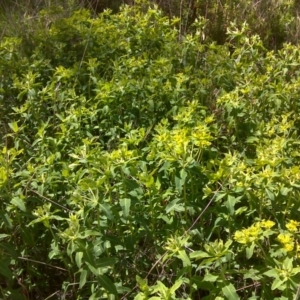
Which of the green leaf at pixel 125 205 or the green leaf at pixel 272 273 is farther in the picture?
the green leaf at pixel 125 205

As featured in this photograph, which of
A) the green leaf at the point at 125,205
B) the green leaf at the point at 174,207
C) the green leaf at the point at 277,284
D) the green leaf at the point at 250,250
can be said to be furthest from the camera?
the green leaf at the point at 174,207

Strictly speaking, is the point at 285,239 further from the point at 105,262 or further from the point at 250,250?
the point at 105,262

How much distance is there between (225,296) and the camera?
181 cm

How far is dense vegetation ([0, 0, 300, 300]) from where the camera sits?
1.94m

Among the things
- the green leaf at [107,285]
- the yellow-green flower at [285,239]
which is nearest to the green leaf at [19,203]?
the green leaf at [107,285]

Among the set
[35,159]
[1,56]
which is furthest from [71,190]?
[1,56]

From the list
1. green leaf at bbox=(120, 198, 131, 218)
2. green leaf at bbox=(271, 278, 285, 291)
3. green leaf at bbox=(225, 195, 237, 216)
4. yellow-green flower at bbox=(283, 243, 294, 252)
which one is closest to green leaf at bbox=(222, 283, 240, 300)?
green leaf at bbox=(271, 278, 285, 291)

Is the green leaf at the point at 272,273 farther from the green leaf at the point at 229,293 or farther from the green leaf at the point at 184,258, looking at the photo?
the green leaf at the point at 184,258

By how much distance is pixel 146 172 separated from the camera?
219 centimetres

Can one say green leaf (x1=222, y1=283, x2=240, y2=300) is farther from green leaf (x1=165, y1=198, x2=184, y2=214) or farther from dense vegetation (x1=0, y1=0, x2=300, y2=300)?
green leaf (x1=165, y1=198, x2=184, y2=214)

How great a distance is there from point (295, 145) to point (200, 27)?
1.54 metres

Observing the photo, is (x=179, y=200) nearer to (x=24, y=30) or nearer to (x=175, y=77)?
(x=175, y=77)

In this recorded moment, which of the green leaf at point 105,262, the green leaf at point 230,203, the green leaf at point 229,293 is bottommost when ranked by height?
the green leaf at point 105,262

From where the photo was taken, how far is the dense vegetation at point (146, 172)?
1.94 meters
